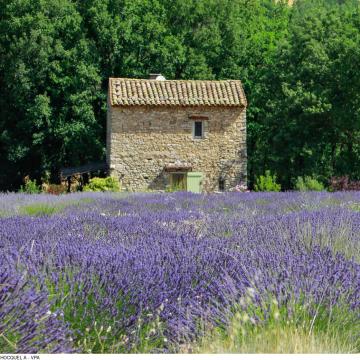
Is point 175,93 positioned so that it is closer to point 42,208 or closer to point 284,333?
point 42,208

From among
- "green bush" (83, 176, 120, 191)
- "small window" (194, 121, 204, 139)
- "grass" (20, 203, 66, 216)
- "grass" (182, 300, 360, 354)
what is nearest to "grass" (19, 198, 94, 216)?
"grass" (20, 203, 66, 216)

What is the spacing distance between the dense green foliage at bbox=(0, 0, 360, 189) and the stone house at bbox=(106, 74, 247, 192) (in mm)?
2131

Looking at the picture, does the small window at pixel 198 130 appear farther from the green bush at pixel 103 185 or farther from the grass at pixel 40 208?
the grass at pixel 40 208

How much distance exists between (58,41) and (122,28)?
260 cm

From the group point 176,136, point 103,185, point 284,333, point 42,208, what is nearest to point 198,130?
point 176,136

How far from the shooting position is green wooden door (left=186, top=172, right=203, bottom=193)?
2694 cm

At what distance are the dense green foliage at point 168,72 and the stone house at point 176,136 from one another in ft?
6.99

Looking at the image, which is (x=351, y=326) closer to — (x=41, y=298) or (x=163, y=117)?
(x=41, y=298)

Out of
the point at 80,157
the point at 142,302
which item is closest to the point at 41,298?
the point at 142,302

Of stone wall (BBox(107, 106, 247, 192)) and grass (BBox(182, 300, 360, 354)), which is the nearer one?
grass (BBox(182, 300, 360, 354))

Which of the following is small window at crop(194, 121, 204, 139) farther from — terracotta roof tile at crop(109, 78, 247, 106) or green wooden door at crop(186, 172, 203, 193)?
green wooden door at crop(186, 172, 203, 193)

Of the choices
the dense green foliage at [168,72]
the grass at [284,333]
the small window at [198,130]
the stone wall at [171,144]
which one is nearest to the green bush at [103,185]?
the stone wall at [171,144]

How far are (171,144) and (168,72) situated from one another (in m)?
4.20

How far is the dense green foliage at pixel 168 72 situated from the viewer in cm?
2794
